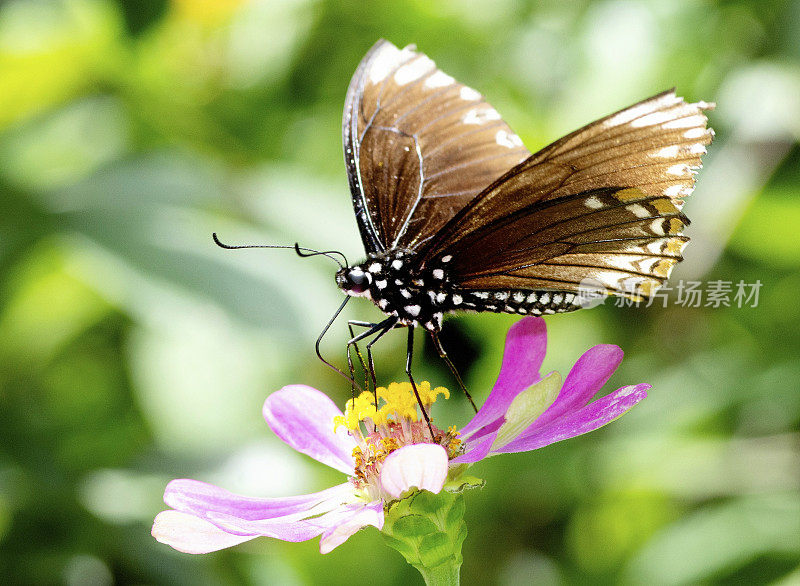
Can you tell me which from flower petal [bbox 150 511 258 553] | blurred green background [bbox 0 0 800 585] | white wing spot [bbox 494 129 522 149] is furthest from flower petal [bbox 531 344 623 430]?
blurred green background [bbox 0 0 800 585]

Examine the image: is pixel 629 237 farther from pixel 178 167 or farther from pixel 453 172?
pixel 178 167

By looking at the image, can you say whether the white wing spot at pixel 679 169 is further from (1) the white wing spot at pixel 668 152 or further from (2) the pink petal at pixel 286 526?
(2) the pink petal at pixel 286 526

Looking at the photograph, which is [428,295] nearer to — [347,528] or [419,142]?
[419,142]


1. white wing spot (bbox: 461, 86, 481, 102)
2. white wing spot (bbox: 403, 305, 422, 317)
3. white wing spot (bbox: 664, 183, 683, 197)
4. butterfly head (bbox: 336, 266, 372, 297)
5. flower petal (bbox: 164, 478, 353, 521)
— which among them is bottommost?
flower petal (bbox: 164, 478, 353, 521)

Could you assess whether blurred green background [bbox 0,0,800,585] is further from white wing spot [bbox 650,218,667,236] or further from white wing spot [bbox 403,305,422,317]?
white wing spot [bbox 650,218,667,236]

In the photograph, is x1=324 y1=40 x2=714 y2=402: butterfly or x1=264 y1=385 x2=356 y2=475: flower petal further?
x1=264 y1=385 x2=356 y2=475: flower petal

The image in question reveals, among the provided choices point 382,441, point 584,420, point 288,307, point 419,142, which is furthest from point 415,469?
point 288,307
